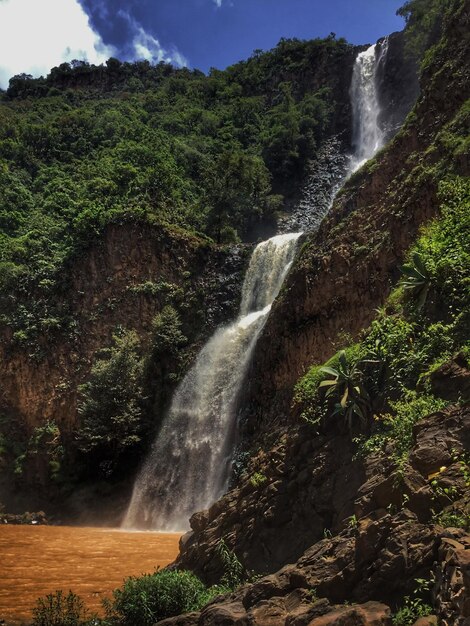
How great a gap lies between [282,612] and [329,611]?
0.71 metres

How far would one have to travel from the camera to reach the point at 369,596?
5.97 m

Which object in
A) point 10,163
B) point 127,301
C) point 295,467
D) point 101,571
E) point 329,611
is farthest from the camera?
point 10,163

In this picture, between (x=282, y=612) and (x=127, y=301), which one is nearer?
(x=282, y=612)

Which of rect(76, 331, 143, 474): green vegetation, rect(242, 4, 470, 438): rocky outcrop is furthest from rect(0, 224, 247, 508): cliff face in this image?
rect(242, 4, 470, 438): rocky outcrop

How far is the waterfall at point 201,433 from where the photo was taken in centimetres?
2152

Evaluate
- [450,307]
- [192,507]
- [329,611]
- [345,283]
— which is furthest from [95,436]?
[329,611]

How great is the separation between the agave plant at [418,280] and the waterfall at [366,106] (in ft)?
109

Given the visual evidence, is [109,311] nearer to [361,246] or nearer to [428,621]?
[361,246]

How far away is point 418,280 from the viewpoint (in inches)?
442

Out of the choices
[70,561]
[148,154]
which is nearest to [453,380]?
[70,561]

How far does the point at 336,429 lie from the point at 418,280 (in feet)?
11.8

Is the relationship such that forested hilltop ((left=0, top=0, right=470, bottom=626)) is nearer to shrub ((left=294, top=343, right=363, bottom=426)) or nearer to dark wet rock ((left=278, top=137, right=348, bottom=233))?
shrub ((left=294, top=343, right=363, bottom=426))

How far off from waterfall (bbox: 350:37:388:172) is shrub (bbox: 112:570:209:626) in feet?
128

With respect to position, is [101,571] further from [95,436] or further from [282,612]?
[95,436]
